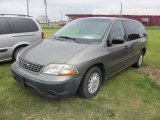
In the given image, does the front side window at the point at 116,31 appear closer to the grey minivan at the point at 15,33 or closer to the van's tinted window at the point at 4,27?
the grey minivan at the point at 15,33

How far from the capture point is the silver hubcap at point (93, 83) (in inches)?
163

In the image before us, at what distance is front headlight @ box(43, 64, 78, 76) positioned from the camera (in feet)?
11.5

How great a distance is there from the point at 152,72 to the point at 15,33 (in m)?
4.59

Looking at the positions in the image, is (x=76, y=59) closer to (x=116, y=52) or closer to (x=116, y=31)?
(x=116, y=52)

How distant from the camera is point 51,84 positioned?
3.42m

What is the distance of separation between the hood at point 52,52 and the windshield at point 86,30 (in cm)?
37

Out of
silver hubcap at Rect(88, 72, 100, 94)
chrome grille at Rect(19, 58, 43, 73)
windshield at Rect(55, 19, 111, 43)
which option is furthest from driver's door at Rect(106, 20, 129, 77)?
chrome grille at Rect(19, 58, 43, 73)

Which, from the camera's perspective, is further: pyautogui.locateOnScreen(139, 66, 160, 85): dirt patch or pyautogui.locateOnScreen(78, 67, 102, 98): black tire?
pyautogui.locateOnScreen(139, 66, 160, 85): dirt patch

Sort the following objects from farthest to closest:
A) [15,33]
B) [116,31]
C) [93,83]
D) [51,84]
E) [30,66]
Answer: [15,33] → [116,31] → [93,83] → [30,66] → [51,84]

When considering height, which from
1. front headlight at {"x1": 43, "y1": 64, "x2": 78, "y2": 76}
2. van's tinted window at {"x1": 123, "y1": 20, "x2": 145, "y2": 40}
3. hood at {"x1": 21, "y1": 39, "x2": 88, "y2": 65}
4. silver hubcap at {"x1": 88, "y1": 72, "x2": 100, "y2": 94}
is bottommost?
silver hubcap at {"x1": 88, "y1": 72, "x2": 100, "y2": 94}

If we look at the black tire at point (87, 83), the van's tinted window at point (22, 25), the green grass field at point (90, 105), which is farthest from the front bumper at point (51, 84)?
the van's tinted window at point (22, 25)

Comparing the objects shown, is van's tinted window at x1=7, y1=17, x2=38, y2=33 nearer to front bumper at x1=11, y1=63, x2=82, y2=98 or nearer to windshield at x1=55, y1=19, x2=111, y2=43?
windshield at x1=55, y1=19, x2=111, y2=43

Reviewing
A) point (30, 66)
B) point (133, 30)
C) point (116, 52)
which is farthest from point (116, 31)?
point (30, 66)

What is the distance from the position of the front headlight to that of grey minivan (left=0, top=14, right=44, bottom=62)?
319cm
